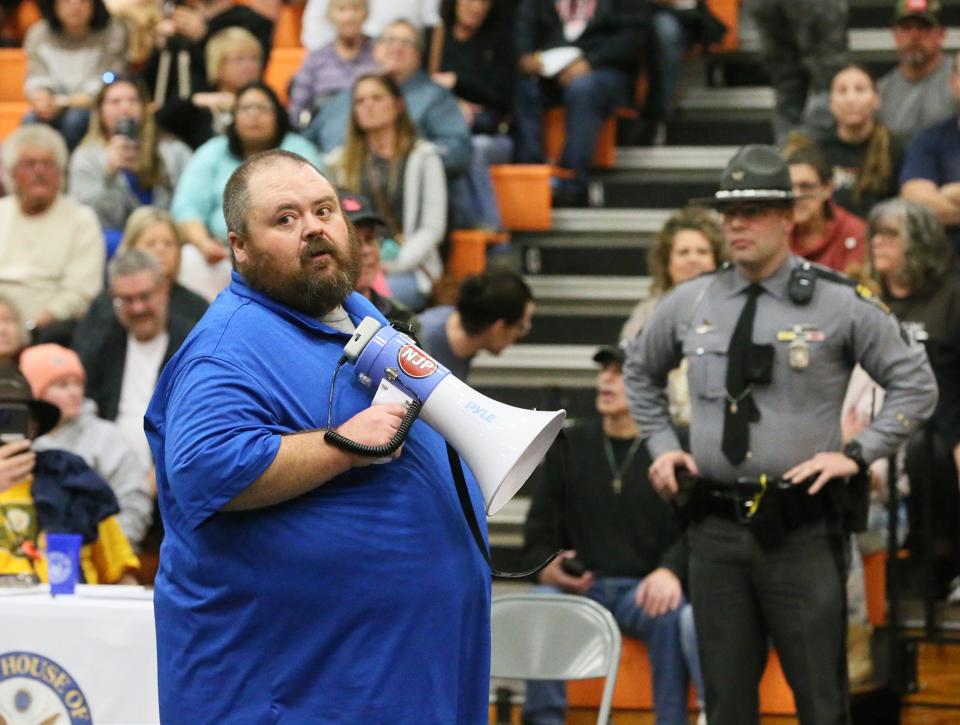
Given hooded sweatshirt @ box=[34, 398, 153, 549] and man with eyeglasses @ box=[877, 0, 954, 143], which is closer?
hooded sweatshirt @ box=[34, 398, 153, 549]

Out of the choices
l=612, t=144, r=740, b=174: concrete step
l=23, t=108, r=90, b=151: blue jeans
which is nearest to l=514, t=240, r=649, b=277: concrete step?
l=612, t=144, r=740, b=174: concrete step

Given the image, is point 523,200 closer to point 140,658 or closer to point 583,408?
point 583,408

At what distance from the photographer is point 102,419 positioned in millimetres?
6906

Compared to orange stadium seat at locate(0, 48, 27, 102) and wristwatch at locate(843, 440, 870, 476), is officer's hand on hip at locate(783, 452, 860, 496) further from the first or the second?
orange stadium seat at locate(0, 48, 27, 102)

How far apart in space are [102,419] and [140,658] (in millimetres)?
2523

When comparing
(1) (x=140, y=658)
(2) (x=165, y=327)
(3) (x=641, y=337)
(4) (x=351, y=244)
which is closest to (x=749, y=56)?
(2) (x=165, y=327)

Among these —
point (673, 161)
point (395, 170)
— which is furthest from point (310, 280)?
point (673, 161)

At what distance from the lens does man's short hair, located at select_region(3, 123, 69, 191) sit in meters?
8.02

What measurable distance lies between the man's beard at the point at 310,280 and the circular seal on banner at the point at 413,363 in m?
0.20

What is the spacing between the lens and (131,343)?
23.4 feet

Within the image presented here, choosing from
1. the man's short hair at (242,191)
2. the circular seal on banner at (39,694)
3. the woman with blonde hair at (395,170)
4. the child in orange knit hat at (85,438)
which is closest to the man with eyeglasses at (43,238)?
the woman with blonde hair at (395,170)

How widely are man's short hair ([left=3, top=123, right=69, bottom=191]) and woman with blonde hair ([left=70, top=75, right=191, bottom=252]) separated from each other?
0.38m

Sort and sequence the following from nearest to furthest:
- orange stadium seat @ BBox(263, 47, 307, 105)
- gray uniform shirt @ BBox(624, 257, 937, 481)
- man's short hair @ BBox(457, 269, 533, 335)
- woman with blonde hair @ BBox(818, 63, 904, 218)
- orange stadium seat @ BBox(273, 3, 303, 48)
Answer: gray uniform shirt @ BBox(624, 257, 937, 481)
man's short hair @ BBox(457, 269, 533, 335)
woman with blonde hair @ BBox(818, 63, 904, 218)
orange stadium seat @ BBox(263, 47, 307, 105)
orange stadium seat @ BBox(273, 3, 303, 48)

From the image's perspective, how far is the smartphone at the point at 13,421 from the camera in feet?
17.1
